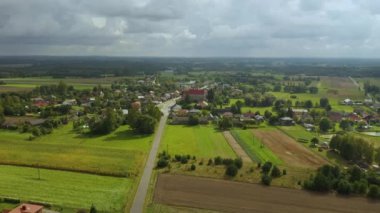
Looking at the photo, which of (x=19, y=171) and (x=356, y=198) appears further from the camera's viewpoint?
(x=19, y=171)

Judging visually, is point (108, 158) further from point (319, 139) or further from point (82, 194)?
point (319, 139)

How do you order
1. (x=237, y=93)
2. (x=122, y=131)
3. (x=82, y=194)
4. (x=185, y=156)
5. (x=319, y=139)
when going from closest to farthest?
1. (x=82, y=194)
2. (x=185, y=156)
3. (x=319, y=139)
4. (x=122, y=131)
5. (x=237, y=93)

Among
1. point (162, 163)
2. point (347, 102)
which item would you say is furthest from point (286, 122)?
point (347, 102)

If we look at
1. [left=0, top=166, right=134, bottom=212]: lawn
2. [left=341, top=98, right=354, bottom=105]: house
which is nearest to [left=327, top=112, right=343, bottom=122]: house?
[left=341, top=98, right=354, bottom=105]: house

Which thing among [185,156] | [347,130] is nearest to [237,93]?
[347,130]

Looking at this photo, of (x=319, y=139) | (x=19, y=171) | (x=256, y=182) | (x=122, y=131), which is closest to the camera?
(x=256, y=182)

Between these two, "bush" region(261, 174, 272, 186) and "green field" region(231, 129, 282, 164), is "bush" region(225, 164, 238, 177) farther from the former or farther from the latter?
"green field" region(231, 129, 282, 164)
